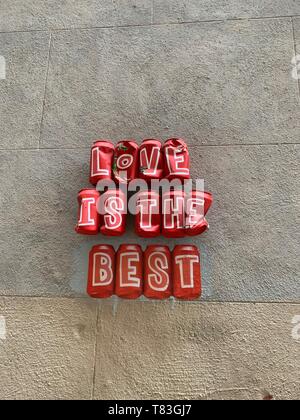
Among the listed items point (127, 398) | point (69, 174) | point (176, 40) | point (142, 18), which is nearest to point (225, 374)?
point (127, 398)

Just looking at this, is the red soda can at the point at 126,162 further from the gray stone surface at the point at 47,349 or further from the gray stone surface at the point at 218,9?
the gray stone surface at the point at 218,9

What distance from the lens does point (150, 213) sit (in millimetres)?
1829

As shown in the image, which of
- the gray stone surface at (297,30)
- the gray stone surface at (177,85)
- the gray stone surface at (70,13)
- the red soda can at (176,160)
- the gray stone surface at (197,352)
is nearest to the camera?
the gray stone surface at (197,352)

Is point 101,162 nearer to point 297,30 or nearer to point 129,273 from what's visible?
point 129,273

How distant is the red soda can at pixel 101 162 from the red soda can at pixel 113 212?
0.11 m

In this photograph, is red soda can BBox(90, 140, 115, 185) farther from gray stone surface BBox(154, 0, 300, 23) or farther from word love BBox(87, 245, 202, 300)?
gray stone surface BBox(154, 0, 300, 23)

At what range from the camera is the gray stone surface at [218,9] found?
240 cm

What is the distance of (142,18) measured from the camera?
245cm

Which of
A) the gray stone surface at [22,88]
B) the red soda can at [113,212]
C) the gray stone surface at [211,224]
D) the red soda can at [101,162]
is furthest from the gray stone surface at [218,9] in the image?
the red soda can at [113,212]

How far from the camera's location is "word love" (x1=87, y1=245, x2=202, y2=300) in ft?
5.97

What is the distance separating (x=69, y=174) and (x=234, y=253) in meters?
1.05

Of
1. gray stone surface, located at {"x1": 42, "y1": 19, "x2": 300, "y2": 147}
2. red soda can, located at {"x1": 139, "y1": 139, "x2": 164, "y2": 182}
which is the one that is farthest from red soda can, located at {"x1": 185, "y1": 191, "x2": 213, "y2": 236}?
gray stone surface, located at {"x1": 42, "y1": 19, "x2": 300, "y2": 147}

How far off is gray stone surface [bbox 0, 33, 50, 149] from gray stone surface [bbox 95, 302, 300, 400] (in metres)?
1.19
